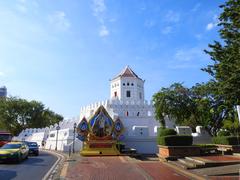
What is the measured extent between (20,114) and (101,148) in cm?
4275

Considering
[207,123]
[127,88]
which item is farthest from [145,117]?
[127,88]

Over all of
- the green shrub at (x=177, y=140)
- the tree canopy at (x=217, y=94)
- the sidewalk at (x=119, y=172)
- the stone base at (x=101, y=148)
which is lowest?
the sidewalk at (x=119, y=172)

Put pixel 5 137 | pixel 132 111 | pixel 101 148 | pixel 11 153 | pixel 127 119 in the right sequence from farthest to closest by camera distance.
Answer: pixel 132 111 < pixel 127 119 < pixel 101 148 < pixel 5 137 < pixel 11 153

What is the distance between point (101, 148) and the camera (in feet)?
84.7

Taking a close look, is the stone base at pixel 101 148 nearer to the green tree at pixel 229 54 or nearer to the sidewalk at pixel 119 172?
the sidewalk at pixel 119 172

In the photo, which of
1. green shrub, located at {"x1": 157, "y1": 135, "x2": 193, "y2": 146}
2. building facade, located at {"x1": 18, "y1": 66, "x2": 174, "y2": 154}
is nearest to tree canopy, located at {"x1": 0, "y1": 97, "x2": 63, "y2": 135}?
building facade, located at {"x1": 18, "y1": 66, "x2": 174, "y2": 154}

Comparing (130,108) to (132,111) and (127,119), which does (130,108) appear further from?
(127,119)

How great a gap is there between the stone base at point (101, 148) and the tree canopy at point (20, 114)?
41013 millimetres

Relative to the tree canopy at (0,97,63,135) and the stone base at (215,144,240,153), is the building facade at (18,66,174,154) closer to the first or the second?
the tree canopy at (0,97,63,135)

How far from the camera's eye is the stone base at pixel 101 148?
81.9 ft

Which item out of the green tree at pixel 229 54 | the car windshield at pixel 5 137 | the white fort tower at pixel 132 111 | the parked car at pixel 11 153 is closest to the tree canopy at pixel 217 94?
the green tree at pixel 229 54

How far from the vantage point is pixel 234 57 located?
11.8 metres

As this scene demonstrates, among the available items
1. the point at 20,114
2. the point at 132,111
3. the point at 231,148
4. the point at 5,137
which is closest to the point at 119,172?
the point at 231,148

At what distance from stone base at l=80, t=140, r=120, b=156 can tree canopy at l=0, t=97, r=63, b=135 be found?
4101 centimetres
